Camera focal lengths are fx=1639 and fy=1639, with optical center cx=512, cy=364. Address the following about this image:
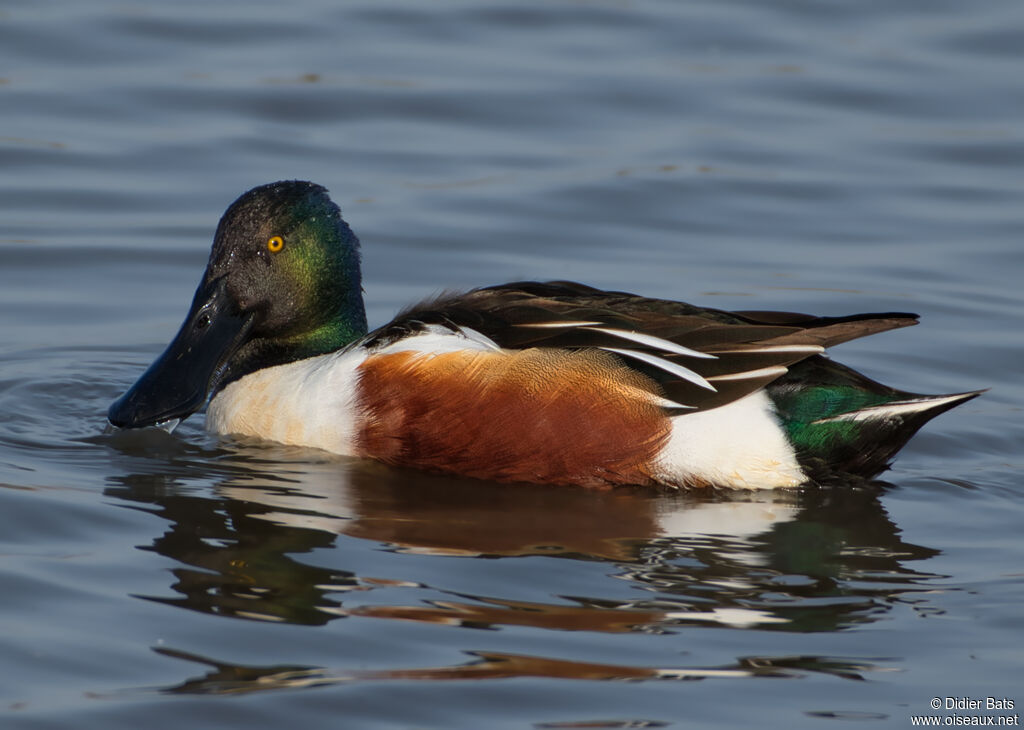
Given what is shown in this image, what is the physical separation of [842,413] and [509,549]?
1.27m

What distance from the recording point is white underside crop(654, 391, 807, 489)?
17.6 ft

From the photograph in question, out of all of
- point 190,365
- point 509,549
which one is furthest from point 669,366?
point 190,365

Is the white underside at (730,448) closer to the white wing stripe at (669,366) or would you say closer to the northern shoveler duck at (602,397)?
the northern shoveler duck at (602,397)

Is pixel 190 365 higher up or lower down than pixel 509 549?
higher up

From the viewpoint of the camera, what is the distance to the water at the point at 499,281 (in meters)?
4.02

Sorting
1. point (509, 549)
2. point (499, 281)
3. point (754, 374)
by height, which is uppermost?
point (499, 281)

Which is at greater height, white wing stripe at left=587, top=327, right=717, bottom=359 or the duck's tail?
white wing stripe at left=587, top=327, right=717, bottom=359

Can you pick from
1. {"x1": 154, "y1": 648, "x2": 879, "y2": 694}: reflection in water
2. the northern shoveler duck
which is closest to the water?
{"x1": 154, "y1": 648, "x2": 879, "y2": 694}: reflection in water

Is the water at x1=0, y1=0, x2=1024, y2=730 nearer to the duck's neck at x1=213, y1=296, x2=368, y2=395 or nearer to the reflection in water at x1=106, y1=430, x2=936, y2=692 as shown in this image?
the reflection in water at x1=106, y1=430, x2=936, y2=692

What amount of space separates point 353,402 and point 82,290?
8.17ft

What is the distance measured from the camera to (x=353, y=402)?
5.55 meters

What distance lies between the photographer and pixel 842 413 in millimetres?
5371

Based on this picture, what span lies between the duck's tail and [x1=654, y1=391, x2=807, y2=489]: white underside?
0.05 m

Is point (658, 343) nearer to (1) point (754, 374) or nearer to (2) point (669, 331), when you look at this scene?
(2) point (669, 331)
